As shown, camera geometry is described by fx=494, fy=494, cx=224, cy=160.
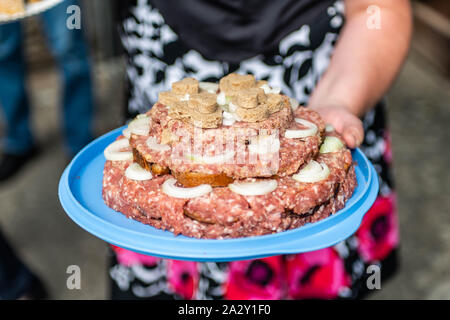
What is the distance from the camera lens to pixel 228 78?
5.66 feet

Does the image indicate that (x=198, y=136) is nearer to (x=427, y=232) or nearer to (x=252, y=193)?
(x=252, y=193)

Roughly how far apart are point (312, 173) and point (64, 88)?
10.8 ft

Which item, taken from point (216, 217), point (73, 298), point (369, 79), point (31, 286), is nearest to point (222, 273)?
point (216, 217)

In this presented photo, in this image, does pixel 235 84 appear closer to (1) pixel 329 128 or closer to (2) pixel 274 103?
(2) pixel 274 103

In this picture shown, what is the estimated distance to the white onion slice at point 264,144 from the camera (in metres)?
1.46

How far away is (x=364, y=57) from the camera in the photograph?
6.77 feet

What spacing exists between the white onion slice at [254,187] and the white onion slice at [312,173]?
0.09 m

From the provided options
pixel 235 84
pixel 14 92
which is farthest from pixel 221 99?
pixel 14 92

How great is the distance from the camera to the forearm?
6.59ft

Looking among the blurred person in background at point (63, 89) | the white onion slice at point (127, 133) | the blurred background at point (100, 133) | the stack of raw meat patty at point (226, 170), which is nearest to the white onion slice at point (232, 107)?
the stack of raw meat patty at point (226, 170)

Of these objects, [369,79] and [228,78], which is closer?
[228,78]

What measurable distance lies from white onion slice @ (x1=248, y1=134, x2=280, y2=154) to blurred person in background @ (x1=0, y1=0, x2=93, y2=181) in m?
2.91

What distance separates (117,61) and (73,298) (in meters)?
3.73
